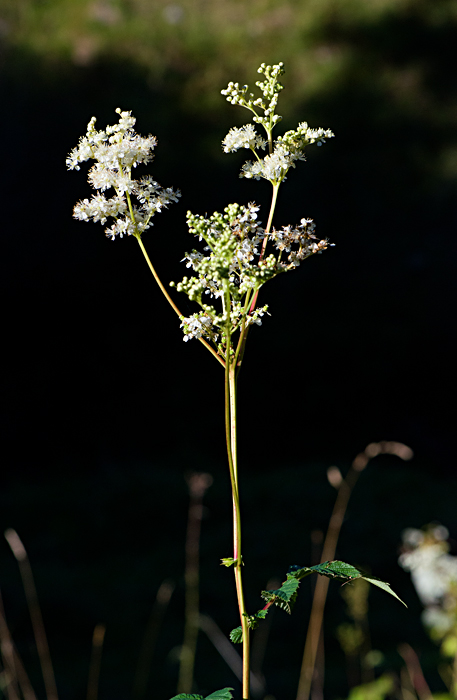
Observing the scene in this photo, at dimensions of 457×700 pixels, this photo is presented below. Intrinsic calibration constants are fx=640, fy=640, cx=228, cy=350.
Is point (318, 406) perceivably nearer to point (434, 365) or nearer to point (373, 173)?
point (434, 365)

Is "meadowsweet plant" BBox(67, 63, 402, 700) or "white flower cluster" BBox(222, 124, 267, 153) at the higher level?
"white flower cluster" BBox(222, 124, 267, 153)

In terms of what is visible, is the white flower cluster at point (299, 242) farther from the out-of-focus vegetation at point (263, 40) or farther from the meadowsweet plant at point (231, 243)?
the out-of-focus vegetation at point (263, 40)

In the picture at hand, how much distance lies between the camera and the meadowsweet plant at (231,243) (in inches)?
24.2

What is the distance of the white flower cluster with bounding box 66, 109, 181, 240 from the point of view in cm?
67

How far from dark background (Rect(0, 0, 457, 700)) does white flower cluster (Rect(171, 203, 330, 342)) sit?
308 centimetres

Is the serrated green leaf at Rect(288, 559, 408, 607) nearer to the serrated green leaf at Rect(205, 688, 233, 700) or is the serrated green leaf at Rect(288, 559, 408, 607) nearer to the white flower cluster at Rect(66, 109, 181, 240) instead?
the serrated green leaf at Rect(205, 688, 233, 700)

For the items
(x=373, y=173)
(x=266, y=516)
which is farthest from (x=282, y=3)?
(x=266, y=516)

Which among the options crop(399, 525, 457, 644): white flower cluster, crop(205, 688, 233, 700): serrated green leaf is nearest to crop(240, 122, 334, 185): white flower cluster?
crop(205, 688, 233, 700): serrated green leaf

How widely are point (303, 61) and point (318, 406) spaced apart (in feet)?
9.22

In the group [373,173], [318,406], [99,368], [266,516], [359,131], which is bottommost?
[266,516]

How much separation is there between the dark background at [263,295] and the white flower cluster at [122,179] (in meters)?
3.09

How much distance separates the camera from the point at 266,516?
3877 millimetres

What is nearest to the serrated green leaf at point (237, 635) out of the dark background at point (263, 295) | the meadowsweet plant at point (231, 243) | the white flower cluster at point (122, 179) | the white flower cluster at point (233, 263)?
the meadowsweet plant at point (231, 243)

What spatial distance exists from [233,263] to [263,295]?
10.2 ft
